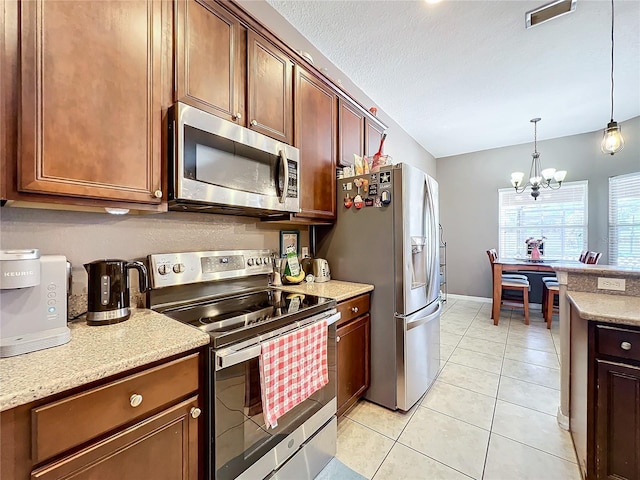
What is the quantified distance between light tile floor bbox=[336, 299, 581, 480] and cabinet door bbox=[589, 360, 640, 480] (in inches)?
11.5

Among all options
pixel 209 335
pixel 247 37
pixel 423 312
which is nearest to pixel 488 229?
pixel 423 312

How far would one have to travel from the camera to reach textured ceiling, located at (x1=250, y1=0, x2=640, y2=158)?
2055 millimetres

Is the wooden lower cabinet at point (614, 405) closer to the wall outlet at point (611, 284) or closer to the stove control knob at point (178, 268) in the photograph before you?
the wall outlet at point (611, 284)

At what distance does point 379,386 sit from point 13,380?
1.90 meters

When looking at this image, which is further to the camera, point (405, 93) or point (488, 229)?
point (488, 229)

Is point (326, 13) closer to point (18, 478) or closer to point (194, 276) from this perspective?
point (194, 276)

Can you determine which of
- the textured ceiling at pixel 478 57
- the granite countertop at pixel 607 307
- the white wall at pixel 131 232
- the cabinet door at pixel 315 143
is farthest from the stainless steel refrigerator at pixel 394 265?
the textured ceiling at pixel 478 57

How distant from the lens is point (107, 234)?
1.29 meters

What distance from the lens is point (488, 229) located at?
5.08 m

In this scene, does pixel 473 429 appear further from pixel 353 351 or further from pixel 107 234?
pixel 107 234

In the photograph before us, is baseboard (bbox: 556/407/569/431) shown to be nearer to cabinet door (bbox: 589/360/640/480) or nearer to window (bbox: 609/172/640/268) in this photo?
cabinet door (bbox: 589/360/640/480)

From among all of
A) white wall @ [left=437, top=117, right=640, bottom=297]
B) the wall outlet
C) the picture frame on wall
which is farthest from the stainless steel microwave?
white wall @ [left=437, top=117, right=640, bottom=297]

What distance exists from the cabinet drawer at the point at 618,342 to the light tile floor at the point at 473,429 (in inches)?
29.1

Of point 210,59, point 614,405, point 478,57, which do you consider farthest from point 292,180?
point 478,57
